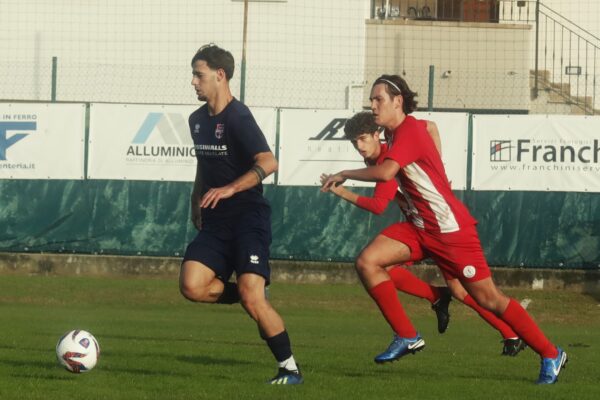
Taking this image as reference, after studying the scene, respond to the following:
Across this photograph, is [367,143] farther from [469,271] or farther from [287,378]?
[287,378]

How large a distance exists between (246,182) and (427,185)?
1.48 m

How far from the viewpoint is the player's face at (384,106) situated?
1058cm

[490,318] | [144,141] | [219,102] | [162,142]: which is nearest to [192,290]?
[219,102]

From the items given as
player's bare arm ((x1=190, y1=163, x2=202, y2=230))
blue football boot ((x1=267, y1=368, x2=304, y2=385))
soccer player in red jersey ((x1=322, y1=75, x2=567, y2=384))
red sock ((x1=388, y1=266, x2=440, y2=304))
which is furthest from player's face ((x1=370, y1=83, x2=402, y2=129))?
blue football boot ((x1=267, y1=368, x2=304, y2=385))

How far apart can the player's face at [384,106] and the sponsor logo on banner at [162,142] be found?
418 inches

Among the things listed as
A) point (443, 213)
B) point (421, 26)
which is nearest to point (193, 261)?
point (443, 213)

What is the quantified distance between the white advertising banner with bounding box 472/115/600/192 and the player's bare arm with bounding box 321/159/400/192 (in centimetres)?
1107

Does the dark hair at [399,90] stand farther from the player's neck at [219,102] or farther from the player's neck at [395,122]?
the player's neck at [219,102]

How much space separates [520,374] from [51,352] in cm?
403

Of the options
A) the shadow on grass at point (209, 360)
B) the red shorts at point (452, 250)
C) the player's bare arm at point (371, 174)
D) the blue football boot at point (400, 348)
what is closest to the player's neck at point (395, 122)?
the player's bare arm at point (371, 174)

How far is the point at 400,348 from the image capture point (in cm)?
1057

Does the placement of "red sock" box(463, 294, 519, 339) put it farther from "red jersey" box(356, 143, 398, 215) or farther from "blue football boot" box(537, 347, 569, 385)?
"blue football boot" box(537, 347, 569, 385)

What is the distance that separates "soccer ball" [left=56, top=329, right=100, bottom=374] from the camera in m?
9.93

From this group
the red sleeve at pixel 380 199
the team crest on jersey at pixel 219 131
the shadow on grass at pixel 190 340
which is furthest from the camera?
the shadow on grass at pixel 190 340
